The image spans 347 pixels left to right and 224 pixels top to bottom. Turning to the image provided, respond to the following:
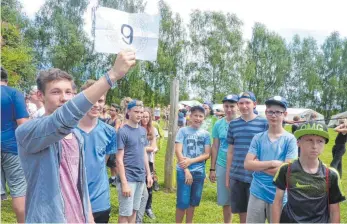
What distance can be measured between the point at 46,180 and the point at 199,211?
185 inches

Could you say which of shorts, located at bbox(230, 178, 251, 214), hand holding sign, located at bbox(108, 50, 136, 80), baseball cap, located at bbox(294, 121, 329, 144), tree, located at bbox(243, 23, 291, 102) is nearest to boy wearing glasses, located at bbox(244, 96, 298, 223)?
shorts, located at bbox(230, 178, 251, 214)

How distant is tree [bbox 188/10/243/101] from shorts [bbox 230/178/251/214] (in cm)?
3489

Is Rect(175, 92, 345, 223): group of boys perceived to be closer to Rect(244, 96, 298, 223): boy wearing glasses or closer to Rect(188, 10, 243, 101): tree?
Rect(244, 96, 298, 223): boy wearing glasses

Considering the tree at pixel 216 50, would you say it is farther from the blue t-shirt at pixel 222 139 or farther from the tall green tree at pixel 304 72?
the blue t-shirt at pixel 222 139

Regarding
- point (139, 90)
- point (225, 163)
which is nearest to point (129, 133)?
point (225, 163)

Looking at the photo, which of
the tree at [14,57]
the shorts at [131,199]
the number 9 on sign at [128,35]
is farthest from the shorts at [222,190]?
the tree at [14,57]

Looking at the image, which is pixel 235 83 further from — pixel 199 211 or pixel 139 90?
pixel 199 211

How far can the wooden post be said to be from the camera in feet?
24.7

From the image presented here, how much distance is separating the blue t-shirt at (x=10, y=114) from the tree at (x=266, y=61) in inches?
1748

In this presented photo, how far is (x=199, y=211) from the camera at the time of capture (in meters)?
6.31

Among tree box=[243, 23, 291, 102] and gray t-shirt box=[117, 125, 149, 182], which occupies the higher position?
tree box=[243, 23, 291, 102]

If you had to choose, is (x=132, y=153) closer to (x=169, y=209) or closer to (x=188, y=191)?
(x=188, y=191)

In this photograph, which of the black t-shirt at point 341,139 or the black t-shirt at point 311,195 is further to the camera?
the black t-shirt at point 341,139

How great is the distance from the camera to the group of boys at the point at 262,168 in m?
2.76
